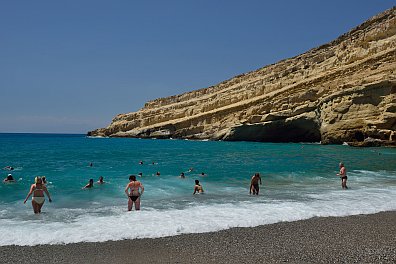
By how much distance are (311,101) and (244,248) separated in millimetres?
48456

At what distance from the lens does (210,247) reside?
6762 millimetres

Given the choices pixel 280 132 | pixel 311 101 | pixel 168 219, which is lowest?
pixel 168 219

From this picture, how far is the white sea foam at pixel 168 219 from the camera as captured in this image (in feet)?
24.9

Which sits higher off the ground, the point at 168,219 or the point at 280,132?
the point at 280,132

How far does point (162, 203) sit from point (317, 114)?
41227 millimetres

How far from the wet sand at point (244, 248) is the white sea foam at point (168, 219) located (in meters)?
0.51

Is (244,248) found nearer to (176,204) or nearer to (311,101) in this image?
(176,204)

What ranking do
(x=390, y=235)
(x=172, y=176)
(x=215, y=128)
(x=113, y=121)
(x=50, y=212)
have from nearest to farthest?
(x=390, y=235)
(x=50, y=212)
(x=172, y=176)
(x=215, y=128)
(x=113, y=121)

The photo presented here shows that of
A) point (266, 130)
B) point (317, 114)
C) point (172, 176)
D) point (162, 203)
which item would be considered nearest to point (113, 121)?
point (266, 130)

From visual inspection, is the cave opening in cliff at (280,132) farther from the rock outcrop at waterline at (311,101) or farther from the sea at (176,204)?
the sea at (176,204)

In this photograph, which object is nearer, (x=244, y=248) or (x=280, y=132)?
(x=244, y=248)

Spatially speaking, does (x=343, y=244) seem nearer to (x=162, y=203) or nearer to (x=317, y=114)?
(x=162, y=203)

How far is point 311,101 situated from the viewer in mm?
51500

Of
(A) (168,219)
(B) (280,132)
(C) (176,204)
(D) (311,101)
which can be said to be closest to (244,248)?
(A) (168,219)
